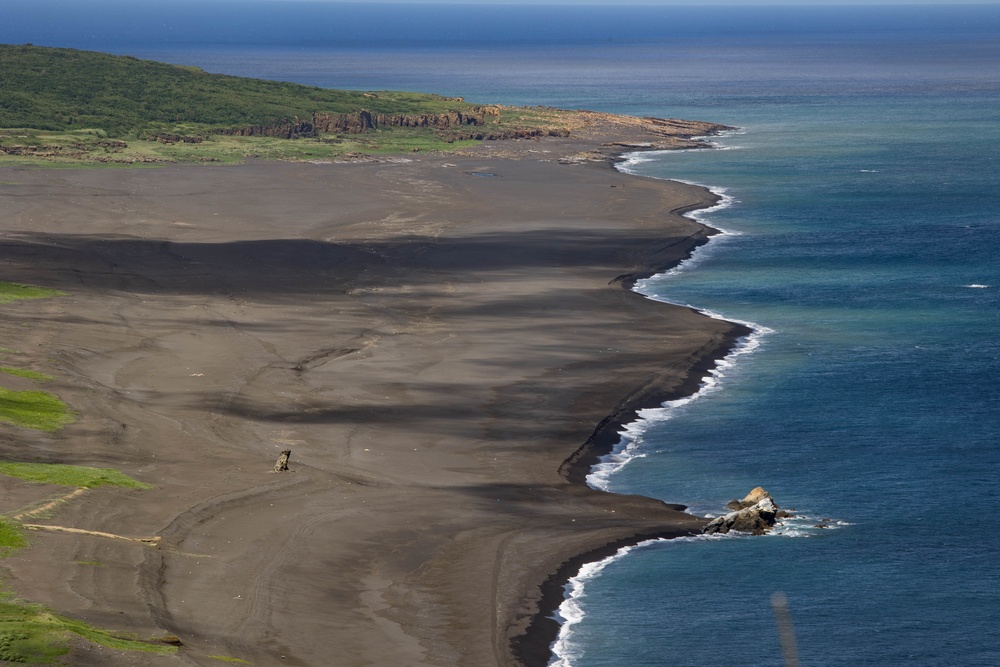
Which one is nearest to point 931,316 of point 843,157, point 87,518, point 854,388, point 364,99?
point 854,388

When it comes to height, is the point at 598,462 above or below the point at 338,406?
below

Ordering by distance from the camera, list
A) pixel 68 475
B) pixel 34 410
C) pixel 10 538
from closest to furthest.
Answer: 1. pixel 10 538
2. pixel 68 475
3. pixel 34 410

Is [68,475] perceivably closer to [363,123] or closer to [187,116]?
[187,116]

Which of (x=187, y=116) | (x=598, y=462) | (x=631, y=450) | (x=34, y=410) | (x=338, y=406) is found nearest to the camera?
(x=34, y=410)

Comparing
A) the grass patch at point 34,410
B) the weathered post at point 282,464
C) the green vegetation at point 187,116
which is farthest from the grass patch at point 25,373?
the green vegetation at point 187,116

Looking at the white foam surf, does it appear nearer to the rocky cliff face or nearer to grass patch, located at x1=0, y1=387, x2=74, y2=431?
grass patch, located at x1=0, y1=387, x2=74, y2=431

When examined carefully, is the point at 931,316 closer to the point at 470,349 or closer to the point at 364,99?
the point at 470,349

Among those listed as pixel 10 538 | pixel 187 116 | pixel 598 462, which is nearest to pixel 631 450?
pixel 598 462

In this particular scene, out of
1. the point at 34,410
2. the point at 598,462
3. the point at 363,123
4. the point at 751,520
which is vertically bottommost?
the point at 598,462
